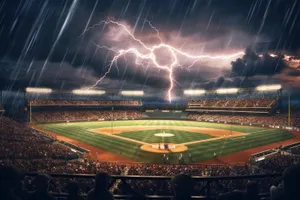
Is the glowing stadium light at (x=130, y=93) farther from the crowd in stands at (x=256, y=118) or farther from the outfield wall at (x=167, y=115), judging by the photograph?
the crowd in stands at (x=256, y=118)

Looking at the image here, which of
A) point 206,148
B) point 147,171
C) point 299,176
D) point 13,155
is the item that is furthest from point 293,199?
point 206,148

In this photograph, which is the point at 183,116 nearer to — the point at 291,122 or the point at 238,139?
the point at 291,122

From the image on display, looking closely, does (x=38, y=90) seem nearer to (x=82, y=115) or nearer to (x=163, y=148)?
(x=82, y=115)

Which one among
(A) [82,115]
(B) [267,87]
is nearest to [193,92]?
(B) [267,87]

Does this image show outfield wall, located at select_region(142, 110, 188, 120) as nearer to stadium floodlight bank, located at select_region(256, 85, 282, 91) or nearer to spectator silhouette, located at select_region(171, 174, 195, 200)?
stadium floodlight bank, located at select_region(256, 85, 282, 91)

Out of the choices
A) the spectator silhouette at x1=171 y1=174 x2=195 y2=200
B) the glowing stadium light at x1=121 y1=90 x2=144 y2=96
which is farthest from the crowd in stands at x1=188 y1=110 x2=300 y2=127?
the spectator silhouette at x1=171 y1=174 x2=195 y2=200
